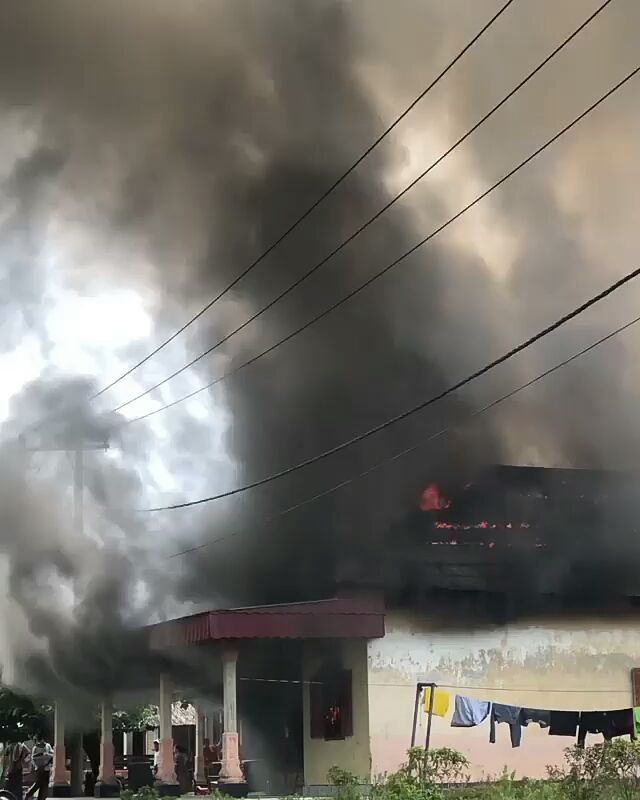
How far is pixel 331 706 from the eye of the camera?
18594mm

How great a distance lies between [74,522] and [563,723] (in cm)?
1129

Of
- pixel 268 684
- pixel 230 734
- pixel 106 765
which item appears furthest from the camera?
pixel 106 765

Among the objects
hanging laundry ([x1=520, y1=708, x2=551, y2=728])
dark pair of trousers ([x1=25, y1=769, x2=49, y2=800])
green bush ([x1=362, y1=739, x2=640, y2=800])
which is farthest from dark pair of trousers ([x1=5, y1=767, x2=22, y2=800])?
hanging laundry ([x1=520, y1=708, x2=551, y2=728])

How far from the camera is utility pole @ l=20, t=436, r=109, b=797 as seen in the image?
2334 cm

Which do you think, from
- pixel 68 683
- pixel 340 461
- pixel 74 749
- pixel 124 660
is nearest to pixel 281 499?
pixel 340 461

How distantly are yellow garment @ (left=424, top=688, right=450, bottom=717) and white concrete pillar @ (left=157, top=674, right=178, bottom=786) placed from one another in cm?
472

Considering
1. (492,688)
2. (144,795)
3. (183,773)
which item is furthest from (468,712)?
(183,773)

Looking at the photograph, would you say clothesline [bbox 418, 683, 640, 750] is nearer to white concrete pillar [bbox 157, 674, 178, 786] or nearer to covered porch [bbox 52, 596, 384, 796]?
covered porch [bbox 52, 596, 384, 796]

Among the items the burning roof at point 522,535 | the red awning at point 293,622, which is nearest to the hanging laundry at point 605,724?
the burning roof at point 522,535

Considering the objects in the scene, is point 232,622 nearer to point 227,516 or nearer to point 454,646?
point 454,646

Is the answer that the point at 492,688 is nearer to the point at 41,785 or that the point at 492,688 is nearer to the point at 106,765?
the point at 41,785

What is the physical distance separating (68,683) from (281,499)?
606cm

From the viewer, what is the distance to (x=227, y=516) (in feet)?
78.5

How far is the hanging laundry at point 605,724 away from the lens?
1881 centimetres
